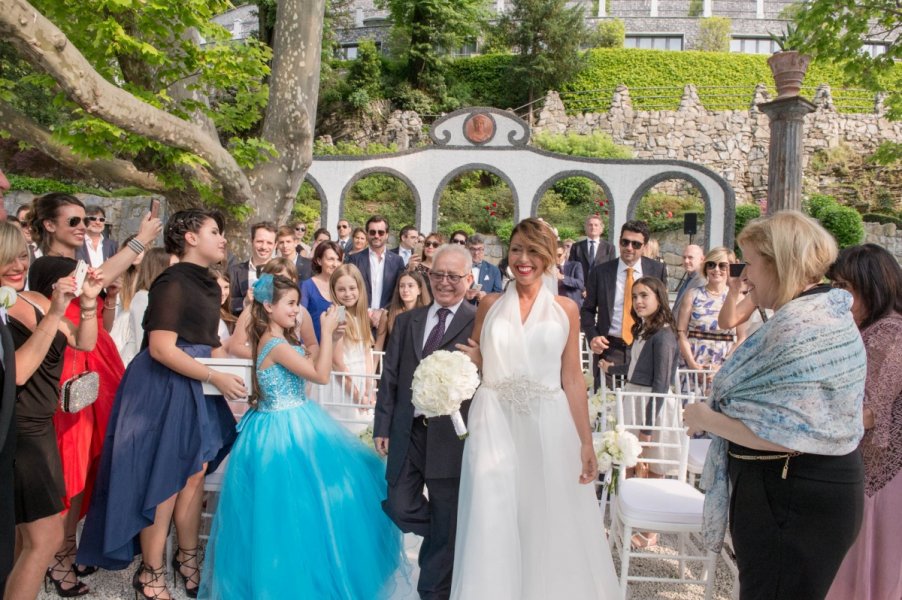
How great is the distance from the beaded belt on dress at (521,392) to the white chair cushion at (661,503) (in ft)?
2.51

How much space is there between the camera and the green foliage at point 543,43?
30750 mm

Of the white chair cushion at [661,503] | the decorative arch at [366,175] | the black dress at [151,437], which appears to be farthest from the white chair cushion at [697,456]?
the decorative arch at [366,175]

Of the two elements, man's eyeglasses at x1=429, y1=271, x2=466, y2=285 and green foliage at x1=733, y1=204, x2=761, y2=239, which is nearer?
man's eyeglasses at x1=429, y1=271, x2=466, y2=285

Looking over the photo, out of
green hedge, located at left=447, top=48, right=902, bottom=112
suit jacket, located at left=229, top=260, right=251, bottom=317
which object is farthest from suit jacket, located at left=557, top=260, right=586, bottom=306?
green hedge, located at left=447, top=48, right=902, bottom=112

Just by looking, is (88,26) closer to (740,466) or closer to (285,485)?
(285,485)

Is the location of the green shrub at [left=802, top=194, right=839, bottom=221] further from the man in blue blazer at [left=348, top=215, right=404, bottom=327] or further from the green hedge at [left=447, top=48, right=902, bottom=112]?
the man in blue blazer at [left=348, top=215, right=404, bottom=327]

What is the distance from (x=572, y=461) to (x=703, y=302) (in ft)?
11.5

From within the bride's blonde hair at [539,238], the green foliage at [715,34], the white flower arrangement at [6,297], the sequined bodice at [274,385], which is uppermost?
the green foliage at [715,34]

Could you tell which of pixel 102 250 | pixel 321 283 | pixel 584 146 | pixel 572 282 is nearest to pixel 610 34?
pixel 584 146

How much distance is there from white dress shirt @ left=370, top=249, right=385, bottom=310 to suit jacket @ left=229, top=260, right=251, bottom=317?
1.45 meters

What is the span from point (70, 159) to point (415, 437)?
6.62 meters

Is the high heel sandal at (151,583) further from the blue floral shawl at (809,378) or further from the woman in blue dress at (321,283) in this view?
the blue floral shawl at (809,378)

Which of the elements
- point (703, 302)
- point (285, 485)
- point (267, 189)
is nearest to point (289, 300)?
point (285, 485)

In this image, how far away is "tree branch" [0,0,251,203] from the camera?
18.8 feet
